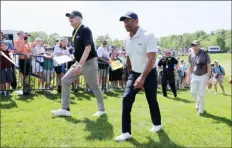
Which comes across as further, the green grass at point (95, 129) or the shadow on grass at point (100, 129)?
the shadow on grass at point (100, 129)

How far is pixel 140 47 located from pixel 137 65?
1.19ft

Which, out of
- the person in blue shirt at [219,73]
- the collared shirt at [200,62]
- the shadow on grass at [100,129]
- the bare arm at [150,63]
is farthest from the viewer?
the person in blue shirt at [219,73]

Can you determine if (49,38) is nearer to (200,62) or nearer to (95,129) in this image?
(200,62)

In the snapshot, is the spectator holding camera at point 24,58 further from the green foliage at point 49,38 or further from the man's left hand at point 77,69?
the green foliage at point 49,38

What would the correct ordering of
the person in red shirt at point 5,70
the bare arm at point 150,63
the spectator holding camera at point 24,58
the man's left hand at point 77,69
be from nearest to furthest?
1. the bare arm at point 150,63
2. the man's left hand at point 77,69
3. the person in red shirt at point 5,70
4. the spectator holding camera at point 24,58

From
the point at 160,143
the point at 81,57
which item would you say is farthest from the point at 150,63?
the point at 81,57

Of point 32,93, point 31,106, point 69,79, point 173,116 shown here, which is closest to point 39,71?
point 32,93

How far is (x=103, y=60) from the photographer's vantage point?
13.0 metres

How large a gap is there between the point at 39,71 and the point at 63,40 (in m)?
1.44

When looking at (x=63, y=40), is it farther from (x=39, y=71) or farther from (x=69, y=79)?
(x=69, y=79)

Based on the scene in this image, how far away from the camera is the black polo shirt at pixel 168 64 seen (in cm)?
1439

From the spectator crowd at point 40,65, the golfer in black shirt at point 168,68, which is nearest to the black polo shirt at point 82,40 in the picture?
the spectator crowd at point 40,65

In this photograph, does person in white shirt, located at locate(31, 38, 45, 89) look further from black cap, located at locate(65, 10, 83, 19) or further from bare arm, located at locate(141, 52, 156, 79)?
bare arm, located at locate(141, 52, 156, 79)

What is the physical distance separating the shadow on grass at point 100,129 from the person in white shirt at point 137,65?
1.14 feet
